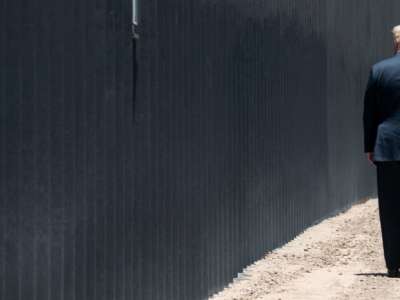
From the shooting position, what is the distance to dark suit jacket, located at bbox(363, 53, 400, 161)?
852 centimetres

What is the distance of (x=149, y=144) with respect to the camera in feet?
21.3

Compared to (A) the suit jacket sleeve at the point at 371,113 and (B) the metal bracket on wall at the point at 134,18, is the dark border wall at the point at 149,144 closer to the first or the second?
(B) the metal bracket on wall at the point at 134,18

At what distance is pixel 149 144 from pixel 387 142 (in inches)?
103

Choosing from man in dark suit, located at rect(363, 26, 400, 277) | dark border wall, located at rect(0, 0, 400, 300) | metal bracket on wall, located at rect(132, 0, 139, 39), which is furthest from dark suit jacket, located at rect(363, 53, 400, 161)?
metal bracket on wall, located at rect(132, 0, 139, 39)

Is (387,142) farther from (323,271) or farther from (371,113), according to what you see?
(323,271)

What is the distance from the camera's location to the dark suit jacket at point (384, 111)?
852cm

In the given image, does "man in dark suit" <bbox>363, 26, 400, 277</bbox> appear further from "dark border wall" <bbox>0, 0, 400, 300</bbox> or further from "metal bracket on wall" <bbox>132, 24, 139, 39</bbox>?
"metal bracket on wall" <bbox>132, 24, 139, 39</bbox>

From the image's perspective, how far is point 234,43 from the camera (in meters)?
8.48

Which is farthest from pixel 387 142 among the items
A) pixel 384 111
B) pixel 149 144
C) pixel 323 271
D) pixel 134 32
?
pixel 134 32

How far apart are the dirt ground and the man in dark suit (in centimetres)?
29

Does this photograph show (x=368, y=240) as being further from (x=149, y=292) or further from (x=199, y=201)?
(x=149, y=292)

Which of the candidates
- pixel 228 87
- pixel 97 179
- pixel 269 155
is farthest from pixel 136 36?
pixel 269 155

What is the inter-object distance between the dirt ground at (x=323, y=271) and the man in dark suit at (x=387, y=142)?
0.29 meters

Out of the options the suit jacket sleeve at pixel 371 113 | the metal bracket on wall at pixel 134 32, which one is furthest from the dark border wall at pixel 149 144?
the suit jacket sleeve at pixel 371 113
